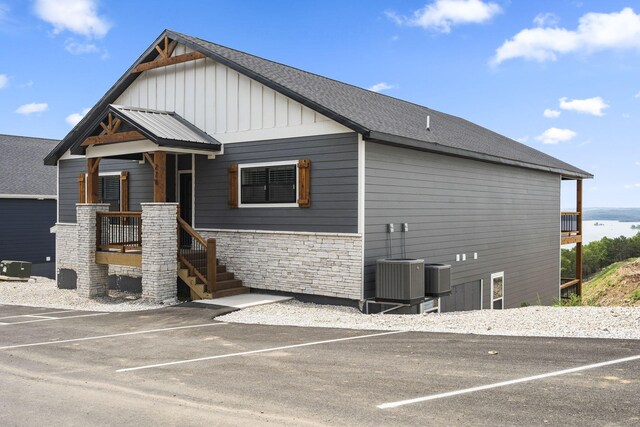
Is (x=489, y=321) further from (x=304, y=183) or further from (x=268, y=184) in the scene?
(x=268, y=184)

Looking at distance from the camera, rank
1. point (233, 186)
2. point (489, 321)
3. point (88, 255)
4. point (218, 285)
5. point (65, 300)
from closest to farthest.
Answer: point (489, 321)
point (218, 285)
point (233, 186)
point (88, 255)
point (65, 300)

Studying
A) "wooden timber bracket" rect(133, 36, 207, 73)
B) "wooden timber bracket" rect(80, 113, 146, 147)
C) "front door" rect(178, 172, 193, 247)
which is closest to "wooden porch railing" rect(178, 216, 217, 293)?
"front door" rect(178, 172, 193, 247)

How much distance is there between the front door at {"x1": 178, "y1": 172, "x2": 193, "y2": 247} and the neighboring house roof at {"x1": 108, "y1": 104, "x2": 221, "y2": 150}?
64.9 inches

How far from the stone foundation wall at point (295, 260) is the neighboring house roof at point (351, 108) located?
8.97ft

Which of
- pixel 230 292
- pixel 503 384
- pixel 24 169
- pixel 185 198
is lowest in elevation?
pixel 230 292

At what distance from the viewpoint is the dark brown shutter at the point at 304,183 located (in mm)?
13688

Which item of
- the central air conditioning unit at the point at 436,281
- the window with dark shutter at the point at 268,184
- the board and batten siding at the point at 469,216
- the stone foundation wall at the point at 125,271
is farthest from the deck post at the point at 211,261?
the central air conditioning unit at the point at 436,281

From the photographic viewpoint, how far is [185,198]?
17.1 meters

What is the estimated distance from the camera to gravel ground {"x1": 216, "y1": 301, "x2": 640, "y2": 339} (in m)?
9.62

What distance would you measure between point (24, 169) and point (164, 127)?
17.2 meters

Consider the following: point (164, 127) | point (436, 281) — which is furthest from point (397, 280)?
point (164, 127)

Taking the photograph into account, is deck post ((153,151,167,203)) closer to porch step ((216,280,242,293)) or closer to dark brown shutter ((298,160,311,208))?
porch step ((216,280,242,293))

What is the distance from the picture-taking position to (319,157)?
535 inches

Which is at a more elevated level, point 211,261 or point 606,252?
point 211,261
